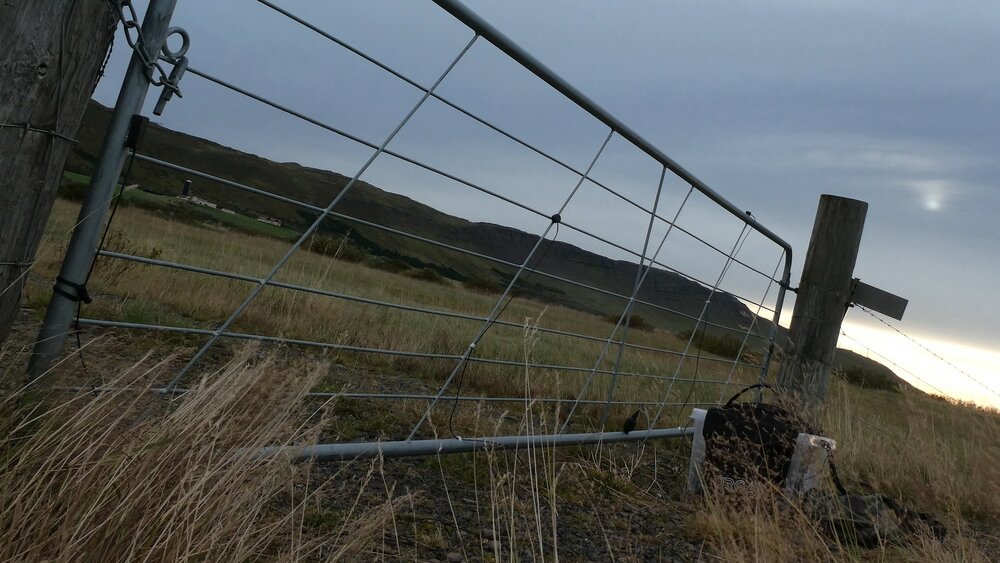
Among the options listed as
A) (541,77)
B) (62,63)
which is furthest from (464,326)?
(62,63)

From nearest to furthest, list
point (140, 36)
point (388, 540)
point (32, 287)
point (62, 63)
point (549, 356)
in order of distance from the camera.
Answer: point (62, 63), point (140, 36), point (388, 540), point (32, 287), point (549, 356)

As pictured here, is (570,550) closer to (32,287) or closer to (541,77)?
(541,77)

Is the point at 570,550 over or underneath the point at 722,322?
underneath

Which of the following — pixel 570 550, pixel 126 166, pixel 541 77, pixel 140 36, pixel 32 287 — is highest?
pixel 541 77

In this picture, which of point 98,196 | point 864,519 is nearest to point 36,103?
point 98,196

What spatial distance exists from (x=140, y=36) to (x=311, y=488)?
1.32 m

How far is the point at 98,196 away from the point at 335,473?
1067 mm

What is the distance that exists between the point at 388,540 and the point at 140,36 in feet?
4.45

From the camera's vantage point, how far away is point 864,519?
2801mm

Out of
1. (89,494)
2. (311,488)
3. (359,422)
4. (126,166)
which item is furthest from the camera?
(359,422)

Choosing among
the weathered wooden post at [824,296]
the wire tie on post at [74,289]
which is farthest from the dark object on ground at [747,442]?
the wire tie on post at [74,289]

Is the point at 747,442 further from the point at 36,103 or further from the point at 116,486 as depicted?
the point at 36,103

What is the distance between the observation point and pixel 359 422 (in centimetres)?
292

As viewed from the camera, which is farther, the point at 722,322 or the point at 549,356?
the point at 549,356
